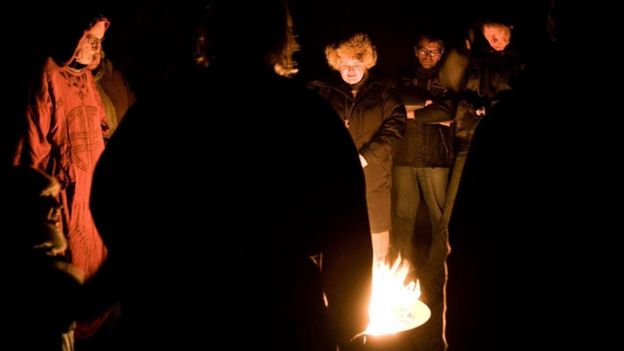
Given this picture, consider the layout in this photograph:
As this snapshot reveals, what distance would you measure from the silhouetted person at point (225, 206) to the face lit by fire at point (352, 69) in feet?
11.2

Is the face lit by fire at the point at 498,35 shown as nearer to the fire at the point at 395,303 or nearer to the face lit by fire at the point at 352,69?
the face lit by fire at the point at 352,69

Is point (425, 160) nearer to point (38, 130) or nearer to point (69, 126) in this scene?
point (69, 126)

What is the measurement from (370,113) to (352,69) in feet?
1.47

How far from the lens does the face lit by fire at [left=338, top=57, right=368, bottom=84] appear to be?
5109 millimetres

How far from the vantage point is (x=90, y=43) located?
3.77 metres

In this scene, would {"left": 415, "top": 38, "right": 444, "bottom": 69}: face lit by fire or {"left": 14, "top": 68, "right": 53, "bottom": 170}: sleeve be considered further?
{"left": 415, "top": 38, "right": 444, "bottom": 69}: face lit by fire

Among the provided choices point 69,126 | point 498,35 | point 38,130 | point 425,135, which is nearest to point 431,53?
point 498,35

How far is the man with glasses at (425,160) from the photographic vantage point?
5.56 m

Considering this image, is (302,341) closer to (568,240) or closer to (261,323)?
(261,323)

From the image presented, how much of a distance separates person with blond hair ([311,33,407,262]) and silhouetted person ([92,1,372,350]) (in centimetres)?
338

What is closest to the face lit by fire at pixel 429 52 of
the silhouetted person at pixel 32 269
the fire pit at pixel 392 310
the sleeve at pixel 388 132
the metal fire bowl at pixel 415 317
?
the sleeve at pixel 388 132

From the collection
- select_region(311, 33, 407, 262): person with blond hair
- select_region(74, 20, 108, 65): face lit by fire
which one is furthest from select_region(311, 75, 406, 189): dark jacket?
select_region(74, 20, 108, 65): face lit by fire

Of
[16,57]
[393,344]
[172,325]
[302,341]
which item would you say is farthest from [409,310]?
[16,57]

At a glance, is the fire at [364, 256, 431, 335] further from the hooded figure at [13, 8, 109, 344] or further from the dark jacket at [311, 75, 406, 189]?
the hooded figure at [13, 8, 109, 344]
